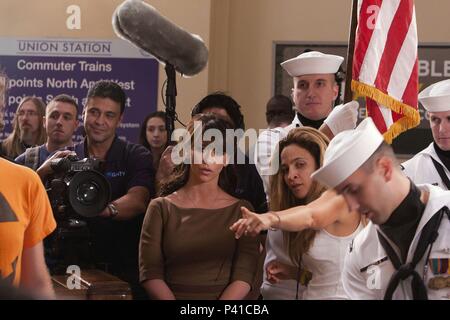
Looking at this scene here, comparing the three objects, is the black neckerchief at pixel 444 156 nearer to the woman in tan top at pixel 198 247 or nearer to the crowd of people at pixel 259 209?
the crowd of people at pixel 259 209

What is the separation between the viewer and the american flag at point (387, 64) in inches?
142

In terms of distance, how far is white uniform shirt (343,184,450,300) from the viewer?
7.27 feet

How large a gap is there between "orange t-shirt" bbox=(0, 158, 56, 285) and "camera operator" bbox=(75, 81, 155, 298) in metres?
0.95

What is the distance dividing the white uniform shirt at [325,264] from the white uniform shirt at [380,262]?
0.60 ft

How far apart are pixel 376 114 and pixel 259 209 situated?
28.5 inches

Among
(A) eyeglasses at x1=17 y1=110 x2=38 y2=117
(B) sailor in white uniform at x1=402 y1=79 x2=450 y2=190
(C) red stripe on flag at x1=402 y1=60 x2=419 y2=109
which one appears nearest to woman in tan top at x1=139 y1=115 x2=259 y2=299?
(B) sailor in white uniform at x1=402 y1=79 x2=450 y2=190

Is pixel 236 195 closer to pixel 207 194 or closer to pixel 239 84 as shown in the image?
pixel 207 194

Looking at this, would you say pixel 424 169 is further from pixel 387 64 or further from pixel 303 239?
pixel 303 239

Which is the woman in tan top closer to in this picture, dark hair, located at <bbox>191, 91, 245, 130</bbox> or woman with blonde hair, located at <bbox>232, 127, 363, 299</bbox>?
woman with blonde hair, located at <bbox>232, 127, 363, 299</bbox>

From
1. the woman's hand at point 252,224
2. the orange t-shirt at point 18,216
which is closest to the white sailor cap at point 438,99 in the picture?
the woman's hand at point 252,224

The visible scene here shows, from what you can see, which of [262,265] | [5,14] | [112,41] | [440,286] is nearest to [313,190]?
[262,265]

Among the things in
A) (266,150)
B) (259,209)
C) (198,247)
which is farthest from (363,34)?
(198,247)

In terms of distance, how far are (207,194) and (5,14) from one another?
11.2 ft
